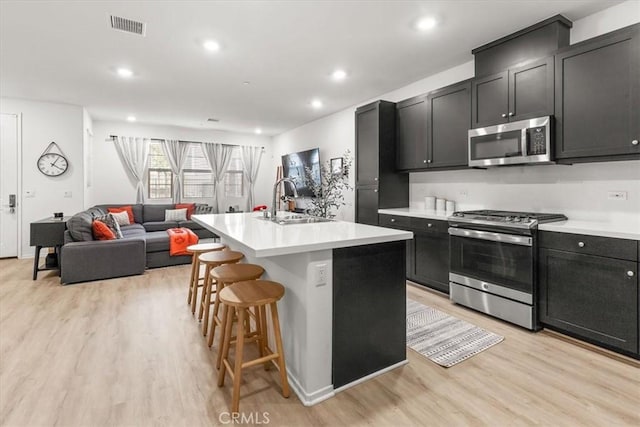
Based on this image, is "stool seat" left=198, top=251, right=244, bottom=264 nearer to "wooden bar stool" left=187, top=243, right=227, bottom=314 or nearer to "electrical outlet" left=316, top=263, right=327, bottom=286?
"wooden bar stool" left=187, top=243, right=227, bottom=314

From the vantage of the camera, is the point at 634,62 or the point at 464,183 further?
the point at 464,183

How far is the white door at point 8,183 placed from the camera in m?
5.52

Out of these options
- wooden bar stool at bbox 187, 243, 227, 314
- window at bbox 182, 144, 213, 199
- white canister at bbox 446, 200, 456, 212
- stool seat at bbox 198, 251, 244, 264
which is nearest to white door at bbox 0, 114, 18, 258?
window at bbox 182, 144, 213, 199

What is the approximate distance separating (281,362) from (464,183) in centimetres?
316

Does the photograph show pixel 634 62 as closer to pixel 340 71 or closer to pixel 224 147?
pixel 340 71

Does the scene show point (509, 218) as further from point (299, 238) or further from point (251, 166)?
point (251, 166)

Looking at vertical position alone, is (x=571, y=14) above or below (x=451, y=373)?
above

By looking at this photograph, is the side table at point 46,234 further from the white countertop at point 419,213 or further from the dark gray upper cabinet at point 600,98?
the dark gray upper cabinet at point 600,98

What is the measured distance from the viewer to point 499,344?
260 cm

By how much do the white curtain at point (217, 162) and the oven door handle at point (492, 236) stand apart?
6.51 meters

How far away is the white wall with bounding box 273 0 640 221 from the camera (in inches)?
106

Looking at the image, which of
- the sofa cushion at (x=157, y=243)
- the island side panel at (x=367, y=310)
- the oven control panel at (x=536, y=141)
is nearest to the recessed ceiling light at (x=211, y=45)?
the island side panel at (x=367, y=310)

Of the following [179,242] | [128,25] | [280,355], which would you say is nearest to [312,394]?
[280,355]

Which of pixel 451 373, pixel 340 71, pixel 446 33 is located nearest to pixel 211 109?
pixel 340 71
